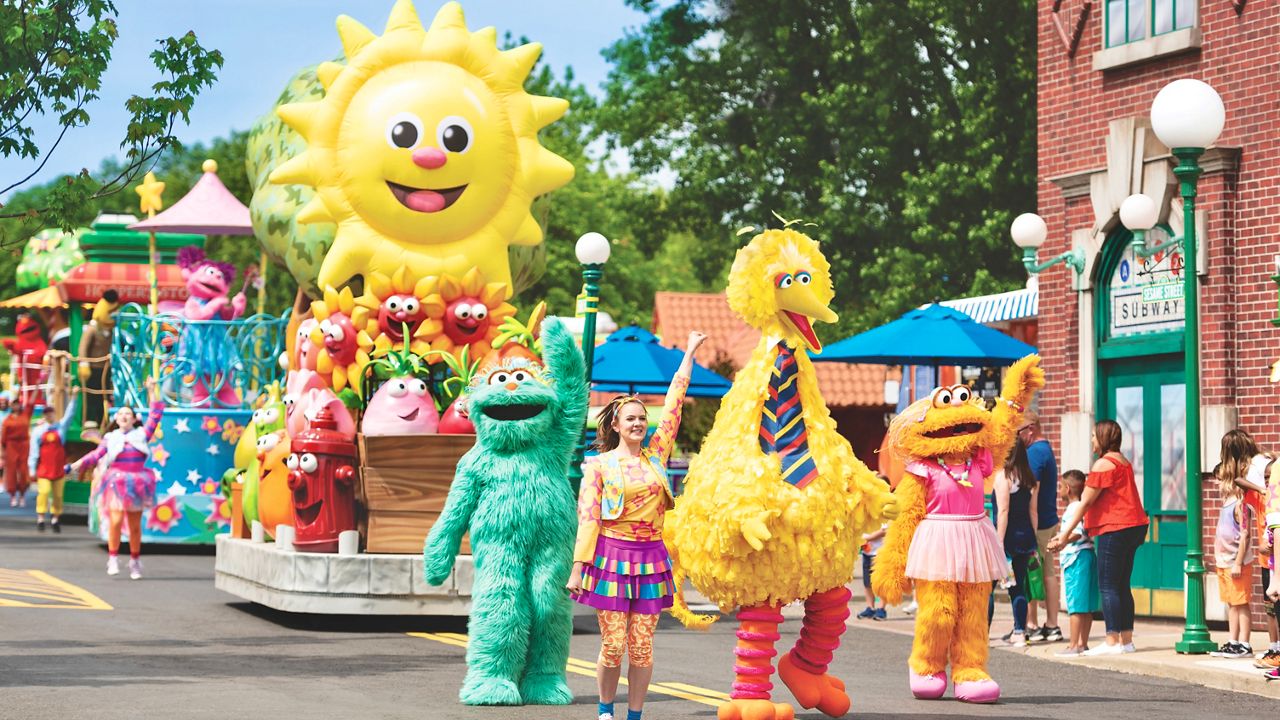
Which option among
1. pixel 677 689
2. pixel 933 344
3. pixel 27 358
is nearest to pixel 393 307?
pixel 933 344

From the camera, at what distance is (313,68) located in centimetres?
1880

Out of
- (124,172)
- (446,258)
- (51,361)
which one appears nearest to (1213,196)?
(446,258)

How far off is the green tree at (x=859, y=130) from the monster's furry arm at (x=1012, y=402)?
2212cm

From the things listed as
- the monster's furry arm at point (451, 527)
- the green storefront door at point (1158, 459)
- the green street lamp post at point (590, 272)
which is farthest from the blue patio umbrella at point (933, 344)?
the monster's furry arm at point (451, 527)

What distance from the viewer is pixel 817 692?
9703 mm

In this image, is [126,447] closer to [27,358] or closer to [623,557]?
[623,557]

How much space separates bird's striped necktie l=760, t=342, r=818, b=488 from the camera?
9484 millimetres

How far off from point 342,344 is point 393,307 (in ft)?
1.69

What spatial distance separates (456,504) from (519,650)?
3.07 feet

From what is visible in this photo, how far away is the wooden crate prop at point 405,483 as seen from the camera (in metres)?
14.5

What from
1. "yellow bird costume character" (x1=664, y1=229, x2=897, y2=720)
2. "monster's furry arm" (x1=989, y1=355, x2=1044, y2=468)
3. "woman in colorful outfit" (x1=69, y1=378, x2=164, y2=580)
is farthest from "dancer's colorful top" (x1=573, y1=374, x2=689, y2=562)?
"woman in colorful outfit" (x1=69, y1=378, x2=164, y2=580)

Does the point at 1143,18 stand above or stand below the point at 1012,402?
above

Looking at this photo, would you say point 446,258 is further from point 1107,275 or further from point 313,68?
point 1107,275

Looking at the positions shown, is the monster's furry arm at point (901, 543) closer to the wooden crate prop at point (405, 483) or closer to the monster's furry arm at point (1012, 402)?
the monster's furry arm at point (1012, 402)
